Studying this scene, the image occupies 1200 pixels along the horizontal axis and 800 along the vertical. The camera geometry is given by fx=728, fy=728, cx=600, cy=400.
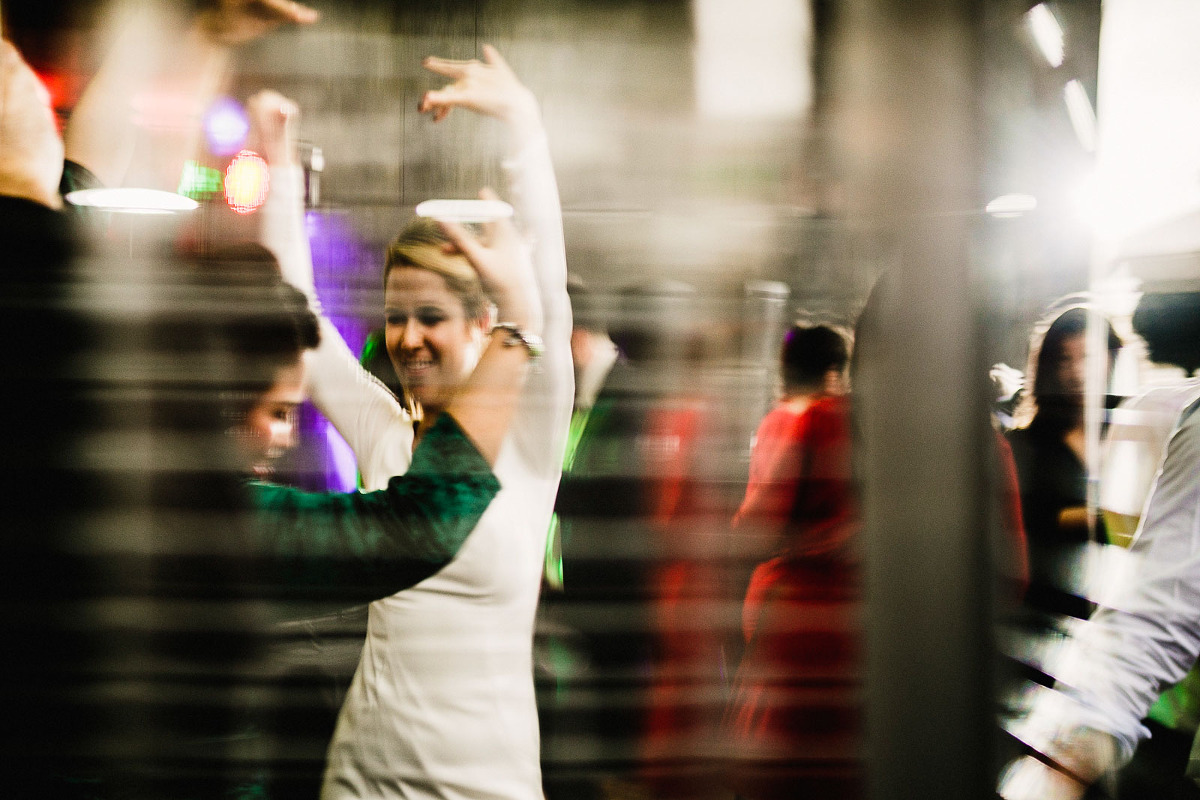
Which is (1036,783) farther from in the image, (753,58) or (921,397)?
(753,58)

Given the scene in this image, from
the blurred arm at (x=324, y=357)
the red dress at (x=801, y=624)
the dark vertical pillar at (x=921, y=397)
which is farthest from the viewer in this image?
the blurred arm at (x=324, y=357)

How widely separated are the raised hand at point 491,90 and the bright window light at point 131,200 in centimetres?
54

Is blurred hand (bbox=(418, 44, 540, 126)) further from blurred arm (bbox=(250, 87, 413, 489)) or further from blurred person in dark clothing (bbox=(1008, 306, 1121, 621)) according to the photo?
blurred person in dark clothing (bbox=(1008, 306, 1121, 621))

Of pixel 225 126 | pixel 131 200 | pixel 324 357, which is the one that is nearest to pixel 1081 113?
pixel 324 357

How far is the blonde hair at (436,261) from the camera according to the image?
1.41 metres

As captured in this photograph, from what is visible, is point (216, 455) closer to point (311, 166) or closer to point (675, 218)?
point (311, 166)

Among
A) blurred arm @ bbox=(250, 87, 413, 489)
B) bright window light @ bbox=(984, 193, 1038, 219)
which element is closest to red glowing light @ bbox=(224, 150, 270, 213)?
blurred arm @ bbox=(250, 87, 413, 489)

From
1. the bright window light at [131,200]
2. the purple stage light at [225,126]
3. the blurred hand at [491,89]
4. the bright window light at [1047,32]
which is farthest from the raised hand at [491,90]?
the bright window light at [1047,32]

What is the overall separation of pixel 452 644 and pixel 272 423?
1.85 feet

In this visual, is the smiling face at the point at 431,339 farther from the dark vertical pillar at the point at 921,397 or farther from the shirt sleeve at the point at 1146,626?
the shirt sleeve at the point at 1146,626

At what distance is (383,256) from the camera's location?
140 cm

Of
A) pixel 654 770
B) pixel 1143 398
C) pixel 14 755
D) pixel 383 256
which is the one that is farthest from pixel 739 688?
pixel 14 755

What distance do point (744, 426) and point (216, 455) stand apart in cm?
101

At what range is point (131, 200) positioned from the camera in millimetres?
1380
